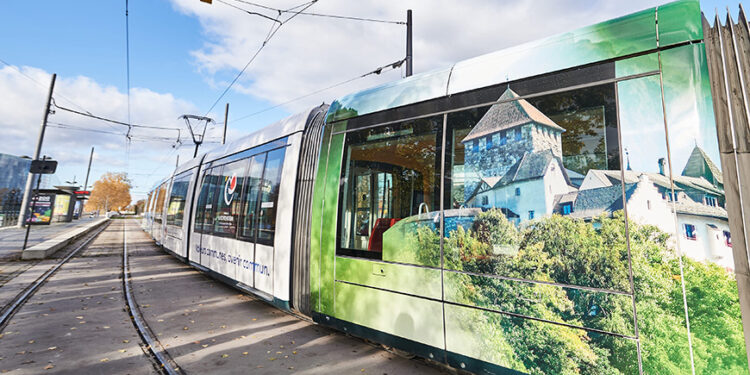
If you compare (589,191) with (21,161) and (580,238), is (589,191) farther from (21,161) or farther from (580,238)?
(21,161)

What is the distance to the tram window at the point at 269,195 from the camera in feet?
19.0

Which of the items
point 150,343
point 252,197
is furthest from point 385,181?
point 150,343

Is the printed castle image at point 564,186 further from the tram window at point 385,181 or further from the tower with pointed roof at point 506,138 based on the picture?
the tram window at point 385,181

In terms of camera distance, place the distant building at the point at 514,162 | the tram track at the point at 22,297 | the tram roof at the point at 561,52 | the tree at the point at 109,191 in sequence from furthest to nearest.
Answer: the tree at the point at 109,191, the tram track at the point at 22,297, the distant building at the point at 514,162, the tram roof at the point at 561,52

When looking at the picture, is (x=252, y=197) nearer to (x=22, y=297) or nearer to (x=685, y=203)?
(x=22, y=297)

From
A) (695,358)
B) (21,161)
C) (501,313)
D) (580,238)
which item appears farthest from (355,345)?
(21,161)

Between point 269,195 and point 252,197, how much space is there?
0.72 meters

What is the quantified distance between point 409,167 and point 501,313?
5.51 ft

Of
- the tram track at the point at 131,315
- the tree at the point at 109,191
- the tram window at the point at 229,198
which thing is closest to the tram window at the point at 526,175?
the tram track at the point at 131,315

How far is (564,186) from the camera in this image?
2754 mm

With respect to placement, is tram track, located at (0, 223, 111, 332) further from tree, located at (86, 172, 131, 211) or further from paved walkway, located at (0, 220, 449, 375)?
tree, located at (86, 172, 131, 211)

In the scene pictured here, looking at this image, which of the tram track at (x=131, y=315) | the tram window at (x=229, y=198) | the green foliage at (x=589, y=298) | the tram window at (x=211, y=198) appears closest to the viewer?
the green foliage at (x=589, y=298)

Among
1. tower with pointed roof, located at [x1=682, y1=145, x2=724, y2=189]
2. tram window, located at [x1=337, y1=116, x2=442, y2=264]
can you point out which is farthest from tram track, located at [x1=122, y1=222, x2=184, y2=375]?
tower with pointed roof, located at [x1=682, y1=145, x2=724, y2=189]

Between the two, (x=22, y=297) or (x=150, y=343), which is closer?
(x=150, y=343)
